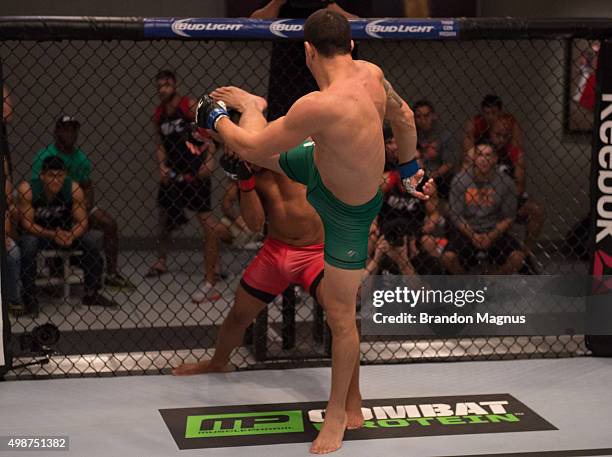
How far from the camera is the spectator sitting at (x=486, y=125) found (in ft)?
18.5

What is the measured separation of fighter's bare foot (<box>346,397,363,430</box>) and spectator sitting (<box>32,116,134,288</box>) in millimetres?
2412

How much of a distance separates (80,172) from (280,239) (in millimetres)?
2175

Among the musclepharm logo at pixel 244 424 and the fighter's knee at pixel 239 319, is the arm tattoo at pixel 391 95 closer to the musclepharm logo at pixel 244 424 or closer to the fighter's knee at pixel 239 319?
the fighter's knee at pixel 239 319

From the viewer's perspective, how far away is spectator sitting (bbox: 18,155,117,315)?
5199 millimetres

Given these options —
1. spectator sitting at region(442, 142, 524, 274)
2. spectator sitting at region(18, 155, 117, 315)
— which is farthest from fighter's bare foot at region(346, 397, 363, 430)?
spectator sitting at region(18, 155, 117, 315)

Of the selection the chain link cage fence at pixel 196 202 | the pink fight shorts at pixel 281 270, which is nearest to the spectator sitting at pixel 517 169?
the chain link cage fence at pixel 196 202

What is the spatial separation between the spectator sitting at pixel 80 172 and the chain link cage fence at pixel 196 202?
0.01 metres

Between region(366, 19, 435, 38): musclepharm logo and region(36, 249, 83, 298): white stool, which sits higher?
region(366, 19, 435, 38): musclepharm logo

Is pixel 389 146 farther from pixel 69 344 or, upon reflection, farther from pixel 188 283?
pixel 69 344

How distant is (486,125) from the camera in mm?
5871

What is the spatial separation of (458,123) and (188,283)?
7.80 feet

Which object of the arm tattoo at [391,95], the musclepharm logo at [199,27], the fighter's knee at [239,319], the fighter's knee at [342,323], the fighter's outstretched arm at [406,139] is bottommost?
the fighter's knee at [239,319]

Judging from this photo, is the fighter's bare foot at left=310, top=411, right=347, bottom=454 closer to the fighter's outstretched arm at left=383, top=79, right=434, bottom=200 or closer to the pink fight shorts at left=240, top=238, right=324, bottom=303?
the pink fight shorts at left=240, top=238, right=324, bottom=303

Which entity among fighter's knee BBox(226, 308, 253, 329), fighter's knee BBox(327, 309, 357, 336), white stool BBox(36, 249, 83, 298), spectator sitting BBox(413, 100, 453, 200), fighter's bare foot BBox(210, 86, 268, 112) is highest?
fighter's bare foot BBox(210, 86, 268, 112)
